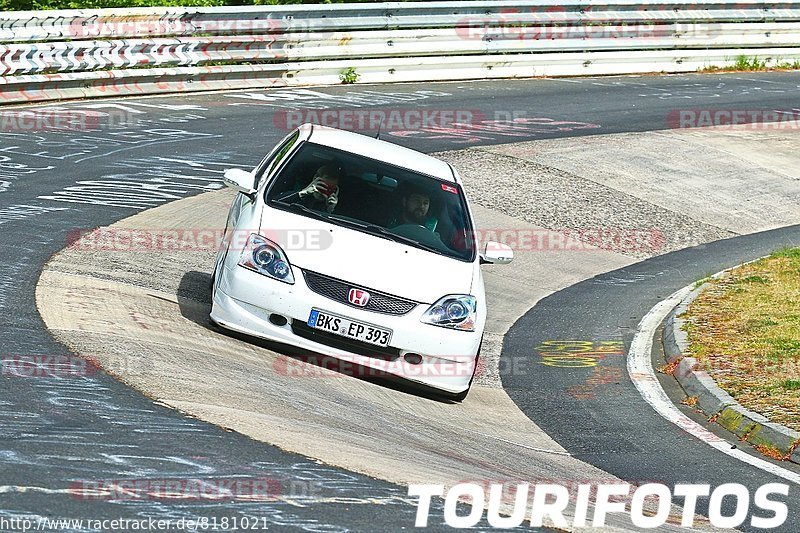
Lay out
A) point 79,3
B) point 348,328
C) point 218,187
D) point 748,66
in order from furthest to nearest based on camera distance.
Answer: point 748,66 < point 79,3 < point 218,187 < point 348,328

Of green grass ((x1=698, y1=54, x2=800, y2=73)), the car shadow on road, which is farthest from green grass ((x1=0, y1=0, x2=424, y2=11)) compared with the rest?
the car shadow on road

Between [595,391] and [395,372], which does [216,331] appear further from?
[595,391]

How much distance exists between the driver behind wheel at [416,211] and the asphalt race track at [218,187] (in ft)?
5.07

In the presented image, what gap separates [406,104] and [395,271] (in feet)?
41.5

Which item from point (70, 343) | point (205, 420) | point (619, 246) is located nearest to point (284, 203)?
point (70, 343)

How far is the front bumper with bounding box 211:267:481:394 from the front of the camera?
29.2ft

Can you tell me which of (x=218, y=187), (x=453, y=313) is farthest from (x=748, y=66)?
(x=453, y=313)

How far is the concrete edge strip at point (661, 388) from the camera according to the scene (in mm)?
8594

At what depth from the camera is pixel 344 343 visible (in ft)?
29.3

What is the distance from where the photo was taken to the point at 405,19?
77.9 ft

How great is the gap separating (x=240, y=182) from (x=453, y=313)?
6.92ft

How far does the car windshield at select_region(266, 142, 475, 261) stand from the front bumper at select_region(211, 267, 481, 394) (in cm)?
81
